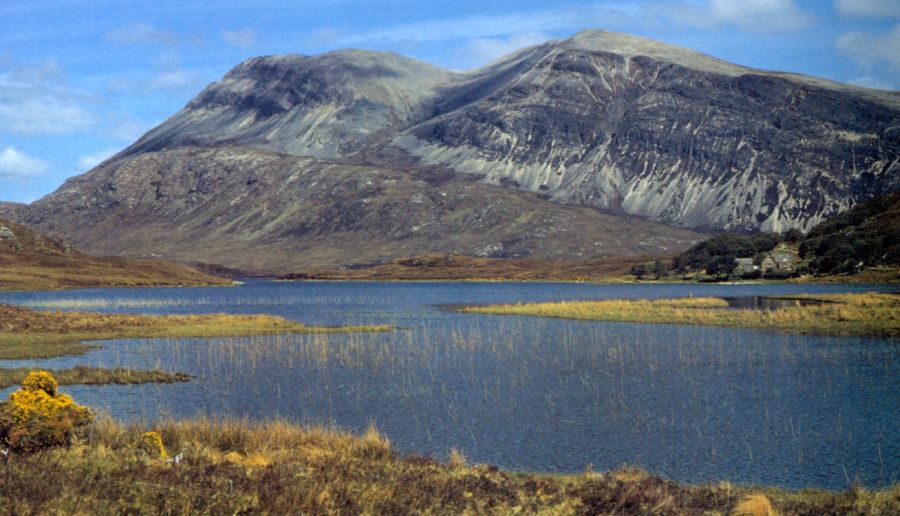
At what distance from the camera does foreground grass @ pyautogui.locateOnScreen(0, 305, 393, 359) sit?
194ft

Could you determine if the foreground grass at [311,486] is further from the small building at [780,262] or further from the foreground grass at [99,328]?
the small building at [780,262]

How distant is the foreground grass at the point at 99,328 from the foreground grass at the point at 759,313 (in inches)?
1008

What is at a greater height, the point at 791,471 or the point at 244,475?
the point at 244,475

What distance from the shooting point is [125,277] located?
184 metres

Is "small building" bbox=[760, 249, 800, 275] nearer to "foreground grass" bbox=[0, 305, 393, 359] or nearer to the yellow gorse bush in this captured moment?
"foreground grass" bbox=[0, 305, 393, 359]

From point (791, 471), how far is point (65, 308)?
9342 cm

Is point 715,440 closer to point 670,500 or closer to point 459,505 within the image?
point 670,500

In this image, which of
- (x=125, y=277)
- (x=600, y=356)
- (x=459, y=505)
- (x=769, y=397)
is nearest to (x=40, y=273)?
(x=125, y=277)

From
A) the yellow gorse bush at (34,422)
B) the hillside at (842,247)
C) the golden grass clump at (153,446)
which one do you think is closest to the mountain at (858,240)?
the hillside at (842,247)

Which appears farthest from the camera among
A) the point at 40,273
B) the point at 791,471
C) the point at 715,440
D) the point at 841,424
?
the point at 40,273

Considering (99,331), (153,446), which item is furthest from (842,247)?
(153,446)

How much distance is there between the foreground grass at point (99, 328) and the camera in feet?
194

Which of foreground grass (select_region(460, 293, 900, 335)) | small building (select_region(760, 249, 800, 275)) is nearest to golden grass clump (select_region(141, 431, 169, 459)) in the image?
foreground grass (select_region(460, 293, 900, 335))

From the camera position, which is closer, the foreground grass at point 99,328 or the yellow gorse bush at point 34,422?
the yellow gorse bush at point 34,422
